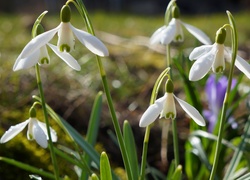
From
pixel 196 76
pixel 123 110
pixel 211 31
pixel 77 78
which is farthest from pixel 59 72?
pixel 211 31

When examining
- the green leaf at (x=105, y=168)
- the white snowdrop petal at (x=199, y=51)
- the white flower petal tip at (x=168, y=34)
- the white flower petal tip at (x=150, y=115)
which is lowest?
the green leaf at (x=105, y=168)

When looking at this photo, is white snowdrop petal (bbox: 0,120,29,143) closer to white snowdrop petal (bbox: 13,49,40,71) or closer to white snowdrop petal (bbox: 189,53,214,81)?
white snowdrop petal (bbox: 13,49,40,71)

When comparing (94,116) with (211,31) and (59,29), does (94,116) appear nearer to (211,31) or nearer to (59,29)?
(59,29)

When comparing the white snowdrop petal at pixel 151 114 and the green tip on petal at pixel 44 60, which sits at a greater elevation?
the green tip on petal at pixel 44 60

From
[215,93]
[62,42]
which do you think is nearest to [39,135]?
[62,42]

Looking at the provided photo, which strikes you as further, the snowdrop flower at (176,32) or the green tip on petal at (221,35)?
the snowdrop flower at (176,32)

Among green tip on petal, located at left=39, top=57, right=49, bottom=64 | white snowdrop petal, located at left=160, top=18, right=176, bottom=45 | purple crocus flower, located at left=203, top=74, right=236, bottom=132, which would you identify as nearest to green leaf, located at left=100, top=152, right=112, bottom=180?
green tip on petal, located at left=39, top=57, right=49, bottom=64

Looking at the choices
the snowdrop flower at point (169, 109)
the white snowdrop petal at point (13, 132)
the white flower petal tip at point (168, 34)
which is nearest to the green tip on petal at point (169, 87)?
the snowdrop flower at point (169, 109)

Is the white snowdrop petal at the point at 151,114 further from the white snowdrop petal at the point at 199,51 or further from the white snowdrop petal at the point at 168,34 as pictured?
the white snowdrop petal at the point at 168,34
